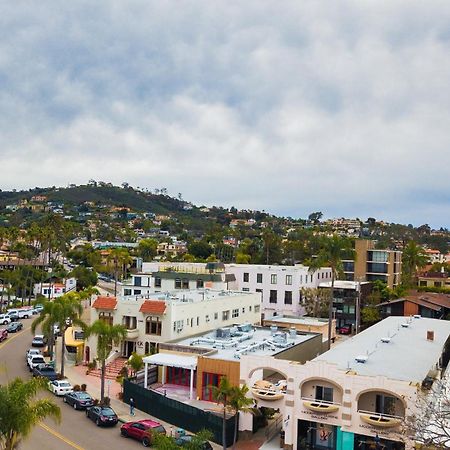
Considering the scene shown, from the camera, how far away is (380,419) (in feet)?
90.1

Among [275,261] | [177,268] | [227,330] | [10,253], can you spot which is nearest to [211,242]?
[275,261]

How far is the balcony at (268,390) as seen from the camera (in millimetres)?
31339

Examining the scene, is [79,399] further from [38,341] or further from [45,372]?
[38,341]

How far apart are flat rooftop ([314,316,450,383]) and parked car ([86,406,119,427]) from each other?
12786 mm

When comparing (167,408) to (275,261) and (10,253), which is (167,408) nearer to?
(275,261)

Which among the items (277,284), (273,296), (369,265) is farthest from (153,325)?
(369,265)

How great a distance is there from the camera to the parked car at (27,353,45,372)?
47.4 meters

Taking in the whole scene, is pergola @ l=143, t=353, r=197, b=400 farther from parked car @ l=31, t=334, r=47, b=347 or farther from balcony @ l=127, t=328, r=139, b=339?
parked car @ l=31, t=334, r=47, b=347

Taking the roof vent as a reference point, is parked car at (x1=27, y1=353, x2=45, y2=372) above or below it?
below

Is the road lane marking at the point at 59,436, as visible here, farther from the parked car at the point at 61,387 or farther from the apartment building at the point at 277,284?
the apartment building at the point at 277,284

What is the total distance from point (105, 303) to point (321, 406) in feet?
86.3

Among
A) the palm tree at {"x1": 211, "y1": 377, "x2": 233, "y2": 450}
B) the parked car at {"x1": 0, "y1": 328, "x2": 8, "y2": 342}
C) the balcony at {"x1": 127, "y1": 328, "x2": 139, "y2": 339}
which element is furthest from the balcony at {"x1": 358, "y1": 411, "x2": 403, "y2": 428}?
the parked car at {"x1": 0, "y1": 328, "x2": 8, "y2": 342}

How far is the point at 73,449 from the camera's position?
29.8 m

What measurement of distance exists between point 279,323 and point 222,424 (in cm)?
2976
